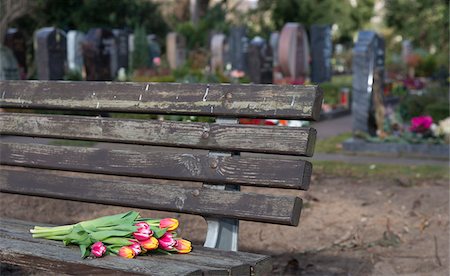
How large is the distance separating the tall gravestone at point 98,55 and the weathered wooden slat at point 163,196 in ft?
38.0

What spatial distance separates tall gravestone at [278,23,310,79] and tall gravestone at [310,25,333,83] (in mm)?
496

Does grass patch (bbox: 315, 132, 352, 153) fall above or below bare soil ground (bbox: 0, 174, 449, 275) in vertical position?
below

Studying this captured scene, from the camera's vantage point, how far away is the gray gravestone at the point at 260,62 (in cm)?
1539

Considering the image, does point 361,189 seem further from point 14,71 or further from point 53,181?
point 14,71

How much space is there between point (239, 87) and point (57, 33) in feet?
35.9

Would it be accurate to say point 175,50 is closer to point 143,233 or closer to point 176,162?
point 176,162

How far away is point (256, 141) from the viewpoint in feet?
8.93

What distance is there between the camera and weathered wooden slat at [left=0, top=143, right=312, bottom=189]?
8.77 ft

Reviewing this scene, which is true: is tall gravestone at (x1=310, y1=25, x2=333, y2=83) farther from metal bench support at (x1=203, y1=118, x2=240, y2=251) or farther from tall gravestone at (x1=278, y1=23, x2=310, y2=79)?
Answer: metal bench support at (x1=203, y1=118, x2=240, y2=251)

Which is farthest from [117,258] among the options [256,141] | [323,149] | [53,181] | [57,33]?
[57,33]

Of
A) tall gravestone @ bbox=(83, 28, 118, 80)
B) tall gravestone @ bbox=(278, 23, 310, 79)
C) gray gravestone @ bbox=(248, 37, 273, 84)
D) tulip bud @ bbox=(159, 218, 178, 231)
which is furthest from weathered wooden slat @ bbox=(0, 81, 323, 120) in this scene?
tall gravestone @ bbox=(278, 23, 310, 79)

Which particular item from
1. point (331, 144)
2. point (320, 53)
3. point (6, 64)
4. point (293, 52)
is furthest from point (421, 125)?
point (320, 53)

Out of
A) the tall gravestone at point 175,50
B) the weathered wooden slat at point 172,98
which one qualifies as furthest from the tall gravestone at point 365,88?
the tall gravestone at point 175,50

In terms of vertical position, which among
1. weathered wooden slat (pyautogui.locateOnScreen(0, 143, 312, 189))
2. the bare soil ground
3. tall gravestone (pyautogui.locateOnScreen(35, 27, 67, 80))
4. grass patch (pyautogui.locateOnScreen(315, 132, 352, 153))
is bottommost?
grass patch (pyautogui.locateOnScreen(315, 132, 352, 153))
